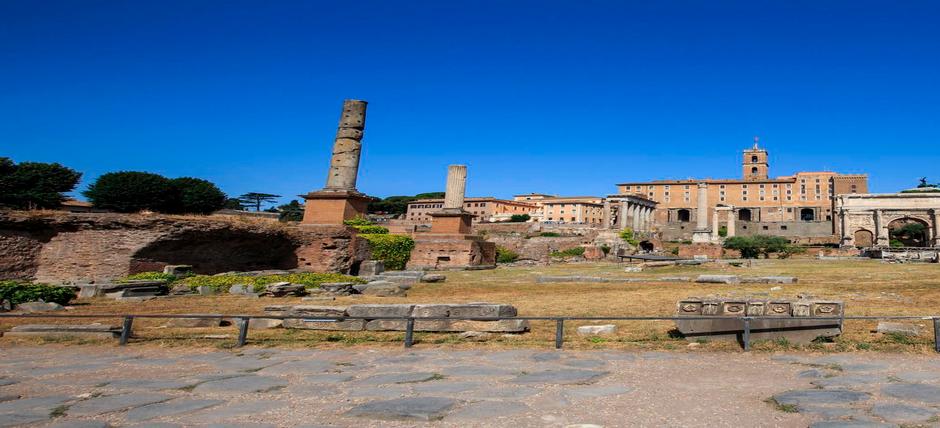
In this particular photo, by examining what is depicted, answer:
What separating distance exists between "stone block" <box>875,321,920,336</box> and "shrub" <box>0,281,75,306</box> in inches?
536

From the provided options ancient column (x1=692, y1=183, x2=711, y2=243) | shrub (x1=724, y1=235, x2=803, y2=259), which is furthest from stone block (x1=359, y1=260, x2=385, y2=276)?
ancient column (x1=692, y1=183, x2=711, y2=243)

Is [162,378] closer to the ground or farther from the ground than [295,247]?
closer to the ground

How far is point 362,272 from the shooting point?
736 inches

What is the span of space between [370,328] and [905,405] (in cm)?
613

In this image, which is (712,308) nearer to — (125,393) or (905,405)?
(905,405)

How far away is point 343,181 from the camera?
19.7m

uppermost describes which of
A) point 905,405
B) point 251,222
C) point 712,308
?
point 251,222

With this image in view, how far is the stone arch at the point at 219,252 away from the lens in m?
14.7

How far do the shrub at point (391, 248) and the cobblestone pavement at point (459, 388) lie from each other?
1354 cm

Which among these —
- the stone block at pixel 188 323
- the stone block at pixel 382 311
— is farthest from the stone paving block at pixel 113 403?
the stone block at pixel 188 323

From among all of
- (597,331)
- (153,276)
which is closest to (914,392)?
(597,331)

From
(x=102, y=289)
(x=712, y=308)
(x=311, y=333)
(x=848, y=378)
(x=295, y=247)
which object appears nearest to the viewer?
(x=848, y=378)

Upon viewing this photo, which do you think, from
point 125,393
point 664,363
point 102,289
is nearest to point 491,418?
point 664,363

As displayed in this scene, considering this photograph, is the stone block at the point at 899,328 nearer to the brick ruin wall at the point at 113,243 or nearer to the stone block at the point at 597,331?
the stone block at the point at 597,331
